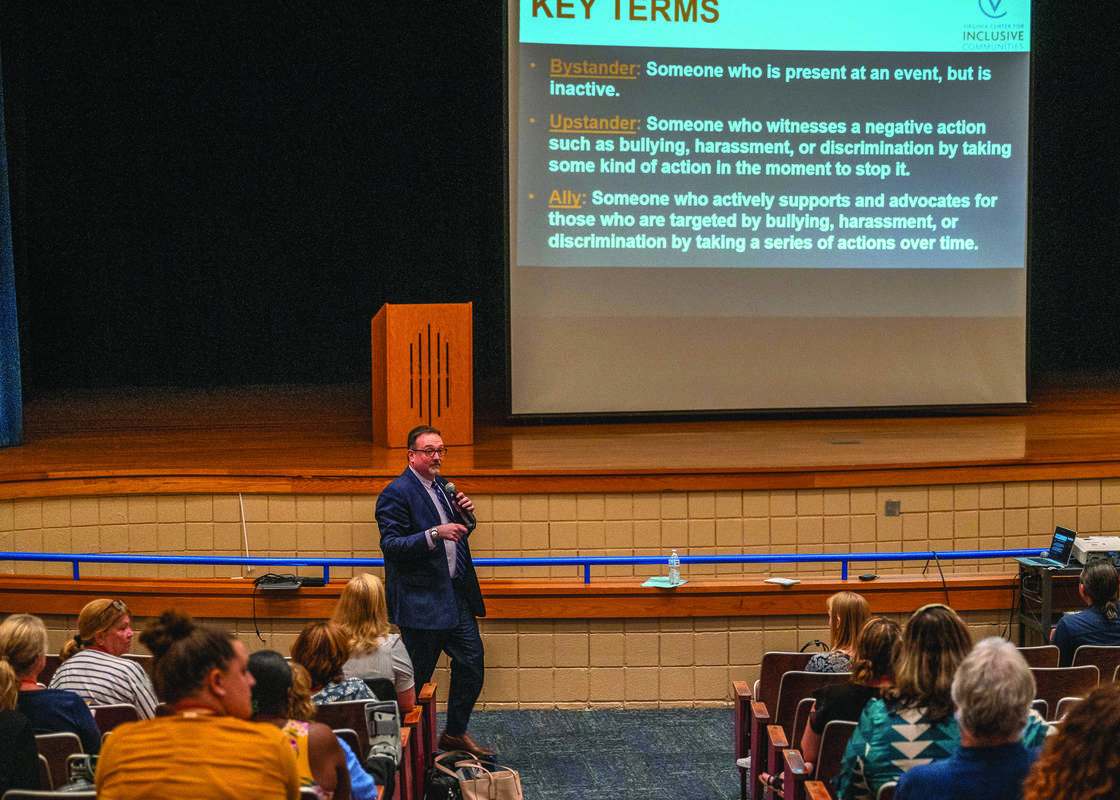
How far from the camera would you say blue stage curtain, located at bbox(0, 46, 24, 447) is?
7.57 meters

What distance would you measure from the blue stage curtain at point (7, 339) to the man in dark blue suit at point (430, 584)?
4057 millimetres

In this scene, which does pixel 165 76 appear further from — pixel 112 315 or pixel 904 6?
pixel 904 6

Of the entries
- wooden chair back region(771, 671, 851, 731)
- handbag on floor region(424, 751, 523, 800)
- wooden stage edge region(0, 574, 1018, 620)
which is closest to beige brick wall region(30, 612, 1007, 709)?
wooden stage edge region(0, 574, 1018, 620)

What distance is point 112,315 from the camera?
438 inches

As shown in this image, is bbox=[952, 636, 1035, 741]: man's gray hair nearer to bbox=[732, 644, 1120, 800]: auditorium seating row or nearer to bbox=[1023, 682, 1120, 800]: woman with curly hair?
bbox=[1023, 682, 1120, 800]: woman with curly hair

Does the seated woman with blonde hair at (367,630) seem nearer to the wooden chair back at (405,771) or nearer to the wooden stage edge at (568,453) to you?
the wooden chair back at (405,771)

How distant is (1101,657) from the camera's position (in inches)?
154

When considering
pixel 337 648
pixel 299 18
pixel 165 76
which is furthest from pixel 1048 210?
pixel 337 648

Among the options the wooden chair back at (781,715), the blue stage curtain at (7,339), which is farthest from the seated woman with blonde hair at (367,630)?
the blue stage curtain at (7,339)

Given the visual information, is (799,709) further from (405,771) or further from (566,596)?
(566,596)

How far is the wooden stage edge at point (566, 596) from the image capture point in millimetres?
5434

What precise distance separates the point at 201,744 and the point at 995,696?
140cm

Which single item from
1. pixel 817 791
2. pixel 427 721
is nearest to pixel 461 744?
pixel 427 721

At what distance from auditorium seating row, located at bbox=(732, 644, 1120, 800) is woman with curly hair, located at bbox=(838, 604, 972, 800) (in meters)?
0.38
